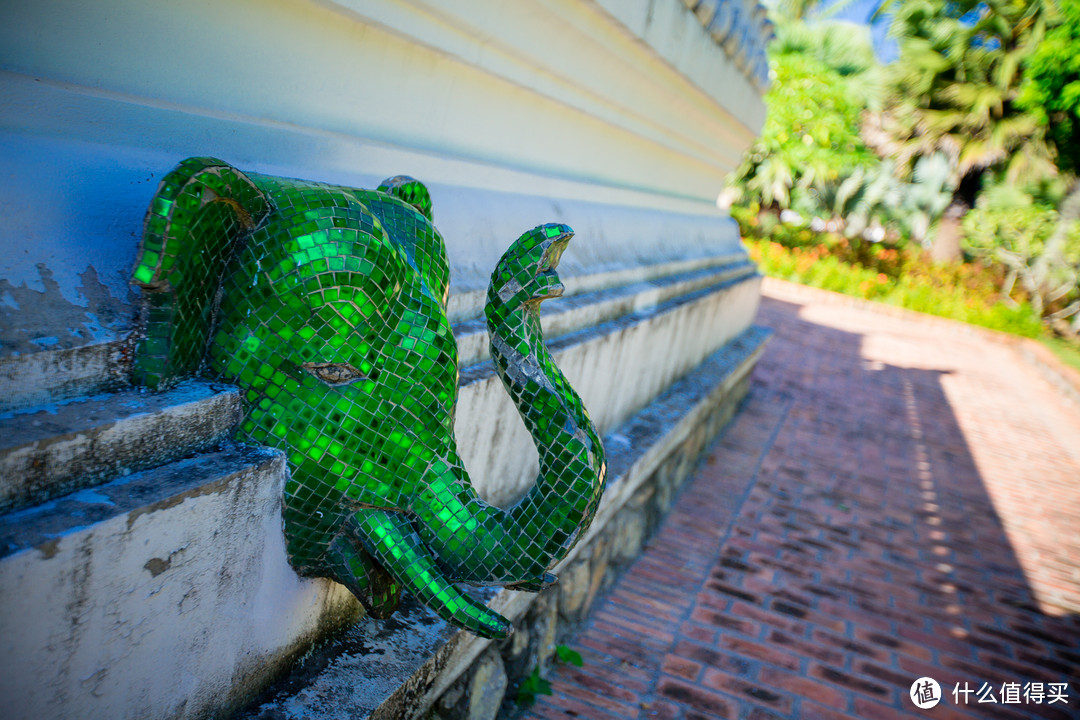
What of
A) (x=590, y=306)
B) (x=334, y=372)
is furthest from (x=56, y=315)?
(x=590, y=306)

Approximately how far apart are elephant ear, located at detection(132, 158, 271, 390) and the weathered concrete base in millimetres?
701

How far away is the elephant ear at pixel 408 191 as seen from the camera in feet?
5.27

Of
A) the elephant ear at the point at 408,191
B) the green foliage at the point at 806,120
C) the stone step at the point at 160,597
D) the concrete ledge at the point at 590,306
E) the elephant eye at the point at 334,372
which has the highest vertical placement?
the green foliage at the point at 806,120

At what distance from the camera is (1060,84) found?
47.8ft

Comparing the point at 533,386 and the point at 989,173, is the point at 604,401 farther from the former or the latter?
the point at 989,173

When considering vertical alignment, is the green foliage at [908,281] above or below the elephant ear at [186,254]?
below

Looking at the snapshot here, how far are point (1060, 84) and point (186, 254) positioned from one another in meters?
17.9

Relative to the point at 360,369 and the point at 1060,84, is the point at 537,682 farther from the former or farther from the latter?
the point at 1060,84

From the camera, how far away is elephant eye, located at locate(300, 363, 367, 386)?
126 cm

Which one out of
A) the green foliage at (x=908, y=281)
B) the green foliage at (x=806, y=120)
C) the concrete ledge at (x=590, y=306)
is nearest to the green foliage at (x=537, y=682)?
the concrete ledge at (x=590, y=306)

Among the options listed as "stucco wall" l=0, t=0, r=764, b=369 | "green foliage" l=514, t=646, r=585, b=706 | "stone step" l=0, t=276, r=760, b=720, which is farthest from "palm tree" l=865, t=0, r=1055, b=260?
"stone step" l=0, t=276, r=760, b=720

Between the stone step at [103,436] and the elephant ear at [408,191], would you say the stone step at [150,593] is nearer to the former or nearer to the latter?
the stone step at [103,436]

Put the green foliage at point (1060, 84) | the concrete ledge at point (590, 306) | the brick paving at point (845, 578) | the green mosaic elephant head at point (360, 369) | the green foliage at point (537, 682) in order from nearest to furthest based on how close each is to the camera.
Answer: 1. the green mosaic elephant head at point (360, 369)
2. the concrete ledge at point (590, 306)
3. the green foliage at point (537, 682)
4. the brick paving at point (845, 578)
5. the green foliage at point (1060, 84)

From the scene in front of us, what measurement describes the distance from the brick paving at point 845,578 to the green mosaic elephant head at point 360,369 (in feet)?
4.80
